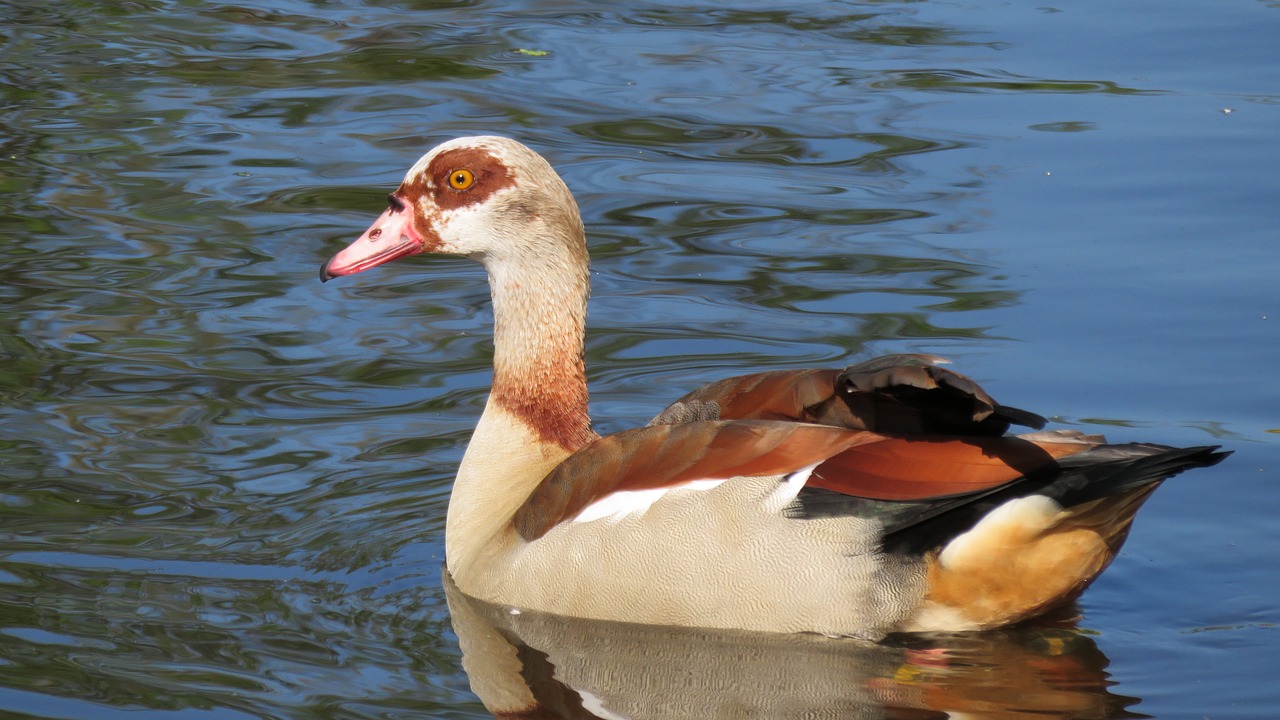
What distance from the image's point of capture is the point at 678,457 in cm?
561

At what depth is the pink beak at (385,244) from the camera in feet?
21.2

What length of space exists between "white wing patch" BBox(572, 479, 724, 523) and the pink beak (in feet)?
4.35

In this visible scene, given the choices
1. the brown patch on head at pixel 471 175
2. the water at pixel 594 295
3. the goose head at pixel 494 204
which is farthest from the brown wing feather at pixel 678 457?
the brown patch on head at pixel 471 175

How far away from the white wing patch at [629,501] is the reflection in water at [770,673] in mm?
341

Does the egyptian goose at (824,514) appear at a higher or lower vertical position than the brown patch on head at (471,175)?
lower

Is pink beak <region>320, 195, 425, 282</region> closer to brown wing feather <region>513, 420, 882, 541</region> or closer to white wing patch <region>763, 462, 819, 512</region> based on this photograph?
brown wing feather <region>513, 420, 882, 541</region>

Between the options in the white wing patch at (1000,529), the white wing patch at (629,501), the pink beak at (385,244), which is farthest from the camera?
the pink beak at (385,244)

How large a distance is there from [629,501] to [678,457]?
8.2 inches

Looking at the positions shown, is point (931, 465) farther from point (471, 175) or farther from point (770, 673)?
point (471, 175)

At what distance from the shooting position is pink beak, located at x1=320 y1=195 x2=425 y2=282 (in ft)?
21.2

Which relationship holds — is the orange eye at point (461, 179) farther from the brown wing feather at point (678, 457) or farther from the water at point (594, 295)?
the water at point (594, 295)

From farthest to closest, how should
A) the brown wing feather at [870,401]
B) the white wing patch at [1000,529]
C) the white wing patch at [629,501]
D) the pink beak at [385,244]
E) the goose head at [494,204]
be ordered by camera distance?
1. the pink beak at [385,244]
2. the goose head at [494,204]
3. the white wing patch at [629,501]
4. the white wing patch at [1000,529]
5. the brown wing feather at [870,401]

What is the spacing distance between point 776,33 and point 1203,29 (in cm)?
279

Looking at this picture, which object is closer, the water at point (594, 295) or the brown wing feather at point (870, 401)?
the brown wing feather at point (870, 401)
